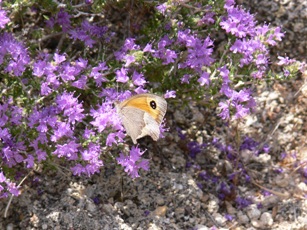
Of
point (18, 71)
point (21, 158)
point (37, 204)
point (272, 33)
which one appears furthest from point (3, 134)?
point (272, 33)

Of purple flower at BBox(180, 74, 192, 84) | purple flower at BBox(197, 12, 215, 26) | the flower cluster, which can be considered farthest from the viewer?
purple flower at BBox(197, 12, 215, 26)

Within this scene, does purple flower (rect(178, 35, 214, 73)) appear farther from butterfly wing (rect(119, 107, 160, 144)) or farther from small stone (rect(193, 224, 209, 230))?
small stone (rect(193, 224, 209, 230))

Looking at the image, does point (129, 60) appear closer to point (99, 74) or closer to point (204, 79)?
point (99, 74)

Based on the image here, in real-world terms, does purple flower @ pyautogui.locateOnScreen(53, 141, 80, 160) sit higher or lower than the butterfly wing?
lower

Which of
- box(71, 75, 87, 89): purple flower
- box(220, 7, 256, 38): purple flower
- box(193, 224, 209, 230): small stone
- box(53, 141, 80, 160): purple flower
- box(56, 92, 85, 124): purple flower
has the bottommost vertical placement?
box(193, 224, 209, 230): small stone

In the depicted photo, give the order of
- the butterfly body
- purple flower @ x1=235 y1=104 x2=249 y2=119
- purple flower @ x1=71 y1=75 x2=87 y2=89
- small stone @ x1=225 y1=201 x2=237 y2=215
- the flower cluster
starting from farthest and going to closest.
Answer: small stone @ x1=225 y1=201 x2=237 y2=215, purple flower @ x1=235 y1=104 x2=249 y2=119, purple flower @ x1=71 y1=75 x2=87 y2=89, the flower cluster, the butterfly body

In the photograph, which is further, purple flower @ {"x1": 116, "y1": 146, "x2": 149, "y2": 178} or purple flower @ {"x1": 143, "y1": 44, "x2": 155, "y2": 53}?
purple flower @ {"x1": 143, "y1": 44, "x2": 155, "y2": 53}

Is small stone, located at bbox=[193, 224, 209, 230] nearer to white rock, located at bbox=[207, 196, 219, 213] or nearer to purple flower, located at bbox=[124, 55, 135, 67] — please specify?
white rock, located at bbox=[207, 196, 219, 213]

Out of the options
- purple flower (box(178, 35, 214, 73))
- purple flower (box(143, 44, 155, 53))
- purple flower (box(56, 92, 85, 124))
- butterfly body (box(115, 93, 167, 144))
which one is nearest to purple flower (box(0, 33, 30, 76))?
purple flower (box(56, 92, 85, 124))
